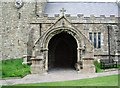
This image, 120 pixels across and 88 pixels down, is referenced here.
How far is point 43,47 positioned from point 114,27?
8.88 metres

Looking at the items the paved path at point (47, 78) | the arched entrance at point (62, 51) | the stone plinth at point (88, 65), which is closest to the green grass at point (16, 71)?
the paved path at point (47, 78)

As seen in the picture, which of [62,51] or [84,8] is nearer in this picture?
[62,51]

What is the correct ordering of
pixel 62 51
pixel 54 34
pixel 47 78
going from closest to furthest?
pixel 47 78, pixel 54 34, pixel 62 51

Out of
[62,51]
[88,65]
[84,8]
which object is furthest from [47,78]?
[84,8]

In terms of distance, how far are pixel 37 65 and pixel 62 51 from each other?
7594 millimetres

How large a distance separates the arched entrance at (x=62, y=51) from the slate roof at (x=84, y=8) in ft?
15.0

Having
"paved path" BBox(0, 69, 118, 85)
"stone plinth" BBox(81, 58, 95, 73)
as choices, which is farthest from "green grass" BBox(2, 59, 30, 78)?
"stone plinth" BBox(81, 58, 95, 73)

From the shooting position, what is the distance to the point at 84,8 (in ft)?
133

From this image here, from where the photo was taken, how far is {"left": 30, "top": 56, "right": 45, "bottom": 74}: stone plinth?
98.0 ft

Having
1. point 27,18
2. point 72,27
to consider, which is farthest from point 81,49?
point 27,18

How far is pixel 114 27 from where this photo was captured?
3531cm

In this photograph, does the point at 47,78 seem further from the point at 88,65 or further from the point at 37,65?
the point at 88,65

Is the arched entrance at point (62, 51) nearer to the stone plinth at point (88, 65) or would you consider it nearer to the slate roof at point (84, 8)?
the stone plinth at point (88, 65)

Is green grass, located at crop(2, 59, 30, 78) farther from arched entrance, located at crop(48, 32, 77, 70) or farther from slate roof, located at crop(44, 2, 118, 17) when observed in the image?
slate roof, located at crop(44, 2, 118, 17)
